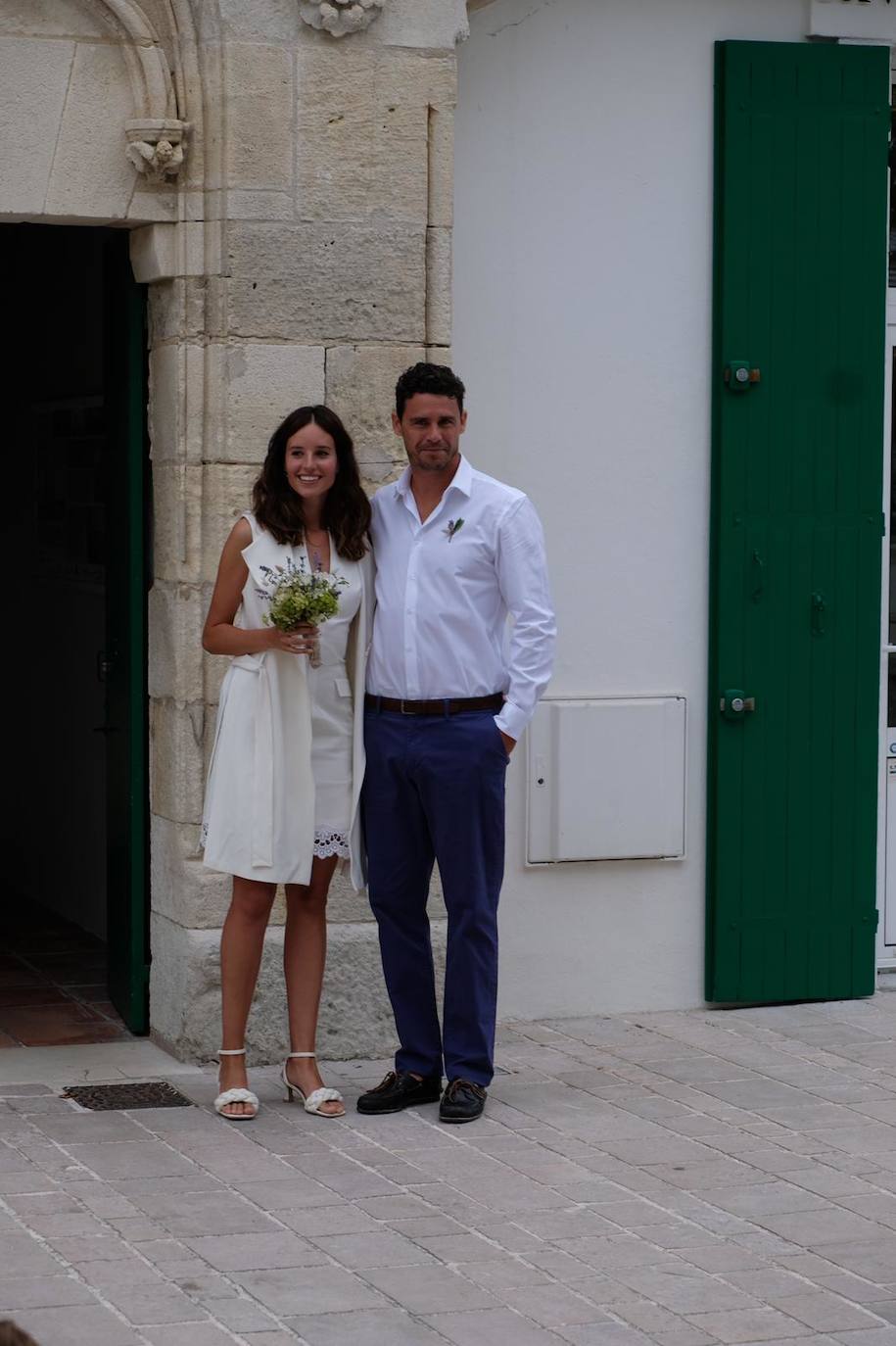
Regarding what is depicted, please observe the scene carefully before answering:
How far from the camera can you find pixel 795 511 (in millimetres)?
7312

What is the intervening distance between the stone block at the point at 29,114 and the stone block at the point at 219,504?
921 mm

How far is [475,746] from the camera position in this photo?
19.4ft

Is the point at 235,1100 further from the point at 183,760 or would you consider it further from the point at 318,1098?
the point at 183,760

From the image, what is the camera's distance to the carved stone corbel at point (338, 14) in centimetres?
643

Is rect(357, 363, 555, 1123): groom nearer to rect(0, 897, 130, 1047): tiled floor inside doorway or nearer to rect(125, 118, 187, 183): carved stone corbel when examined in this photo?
rect(125, 118, 187, 183): carved stone corbel

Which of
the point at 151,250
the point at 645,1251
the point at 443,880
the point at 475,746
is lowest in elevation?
the point at 645,1251

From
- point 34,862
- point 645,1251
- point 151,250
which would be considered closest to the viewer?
point 645,1251

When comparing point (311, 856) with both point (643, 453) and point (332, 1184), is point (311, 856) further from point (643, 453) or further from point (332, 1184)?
point (643, 453)

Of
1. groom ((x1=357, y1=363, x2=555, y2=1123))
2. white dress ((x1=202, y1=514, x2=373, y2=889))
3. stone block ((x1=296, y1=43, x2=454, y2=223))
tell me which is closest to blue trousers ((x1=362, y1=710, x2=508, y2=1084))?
groom ((x1=357, y1=363, x2=555, y2=1123))

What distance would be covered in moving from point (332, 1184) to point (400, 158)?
3058 mm

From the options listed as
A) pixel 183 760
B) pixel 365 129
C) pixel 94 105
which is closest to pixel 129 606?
pixel 183 760

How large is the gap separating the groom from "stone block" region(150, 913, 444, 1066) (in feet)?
1.68

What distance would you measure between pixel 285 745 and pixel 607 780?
165cm

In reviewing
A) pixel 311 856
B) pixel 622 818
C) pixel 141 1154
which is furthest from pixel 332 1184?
pixel 622 818
